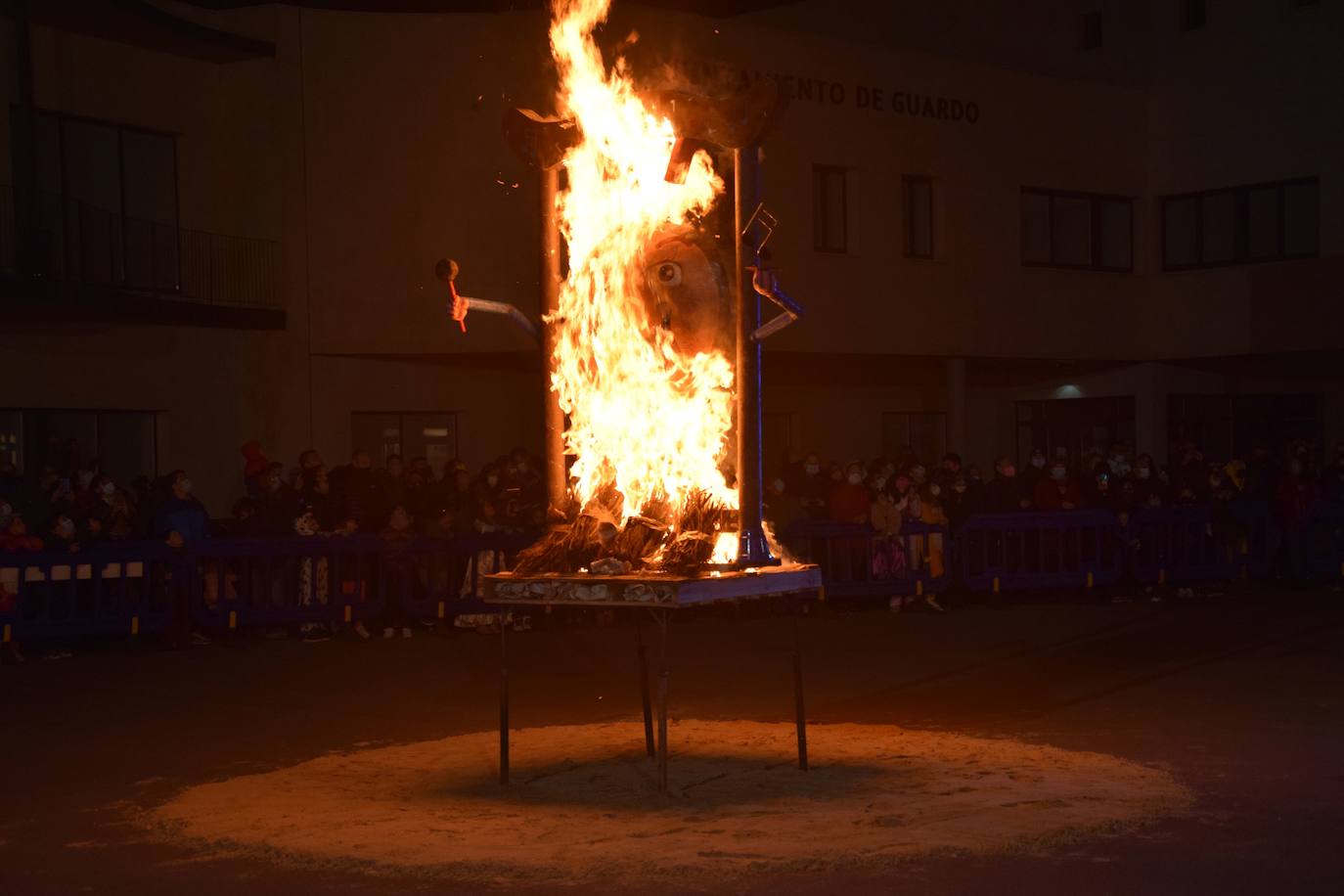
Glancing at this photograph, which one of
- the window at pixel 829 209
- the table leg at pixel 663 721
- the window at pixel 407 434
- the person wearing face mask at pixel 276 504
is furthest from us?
the window at pixel 829 209

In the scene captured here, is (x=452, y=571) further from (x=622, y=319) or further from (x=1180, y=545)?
(x=1180, y=545)

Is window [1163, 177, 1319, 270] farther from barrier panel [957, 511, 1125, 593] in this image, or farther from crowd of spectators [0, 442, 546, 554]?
crowd of spectators [0, 442, 546, 554]

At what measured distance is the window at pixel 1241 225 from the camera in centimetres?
3300

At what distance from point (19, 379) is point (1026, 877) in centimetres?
1891

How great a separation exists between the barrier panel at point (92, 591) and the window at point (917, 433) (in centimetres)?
2006

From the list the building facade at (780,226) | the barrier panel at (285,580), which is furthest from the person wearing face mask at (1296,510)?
the barrier panel at (285,580)

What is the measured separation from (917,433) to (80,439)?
1752 centimetres

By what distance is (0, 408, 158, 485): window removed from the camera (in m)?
23.3

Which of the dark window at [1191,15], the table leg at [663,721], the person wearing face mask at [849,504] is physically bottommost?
the table leg at [663,721]

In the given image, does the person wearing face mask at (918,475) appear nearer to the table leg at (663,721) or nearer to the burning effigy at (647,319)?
the burning effigy at (647,319)

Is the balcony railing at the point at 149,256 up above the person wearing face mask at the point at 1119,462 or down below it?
above

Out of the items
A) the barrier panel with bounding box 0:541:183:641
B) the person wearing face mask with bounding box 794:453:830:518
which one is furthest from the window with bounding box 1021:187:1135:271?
the barrier panel with bounding box 0:541:183:641

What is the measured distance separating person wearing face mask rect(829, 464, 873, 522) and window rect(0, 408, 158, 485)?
32.8 feet

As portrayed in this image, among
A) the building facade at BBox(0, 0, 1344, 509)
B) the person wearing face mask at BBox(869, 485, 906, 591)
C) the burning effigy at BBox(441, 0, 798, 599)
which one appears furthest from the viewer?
the building facade at BBox(0, 0, 1344, 509)
